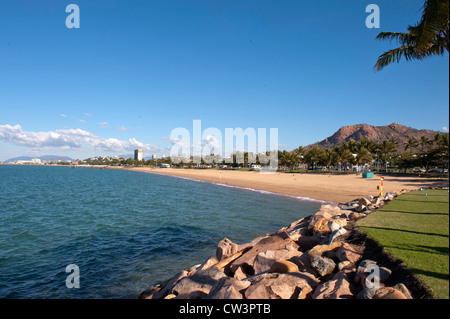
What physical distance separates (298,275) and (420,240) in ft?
11.2

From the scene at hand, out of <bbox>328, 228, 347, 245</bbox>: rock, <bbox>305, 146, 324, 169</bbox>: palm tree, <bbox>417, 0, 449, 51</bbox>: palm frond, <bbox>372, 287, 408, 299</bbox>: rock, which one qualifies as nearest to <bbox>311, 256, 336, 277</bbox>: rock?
<bbox>372, 287, 408, 299</bbox>: rock

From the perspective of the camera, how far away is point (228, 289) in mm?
5391

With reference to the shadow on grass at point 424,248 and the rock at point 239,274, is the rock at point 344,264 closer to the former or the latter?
the shadow on grass at point 424,248

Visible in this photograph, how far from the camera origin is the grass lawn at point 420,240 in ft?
13.9

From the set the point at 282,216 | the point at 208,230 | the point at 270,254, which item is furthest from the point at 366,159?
the point at 270,254

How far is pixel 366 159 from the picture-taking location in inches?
3157

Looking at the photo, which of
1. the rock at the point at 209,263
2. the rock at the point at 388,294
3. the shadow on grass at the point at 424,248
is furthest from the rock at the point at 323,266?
the rock at the point at 209,263

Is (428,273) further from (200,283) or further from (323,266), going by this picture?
(200,283)

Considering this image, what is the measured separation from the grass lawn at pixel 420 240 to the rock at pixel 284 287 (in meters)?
2.03

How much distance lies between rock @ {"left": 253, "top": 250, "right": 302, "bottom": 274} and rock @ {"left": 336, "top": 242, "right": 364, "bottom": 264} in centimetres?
149

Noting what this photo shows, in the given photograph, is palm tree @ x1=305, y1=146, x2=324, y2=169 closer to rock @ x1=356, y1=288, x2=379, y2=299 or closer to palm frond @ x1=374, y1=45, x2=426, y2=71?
palm frond @ x1=374, y1=45, x2=426, y2=71

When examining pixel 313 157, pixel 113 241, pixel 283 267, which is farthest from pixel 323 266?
pixel 313 157

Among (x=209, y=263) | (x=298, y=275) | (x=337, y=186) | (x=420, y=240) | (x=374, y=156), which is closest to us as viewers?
(x=298, y=275)
